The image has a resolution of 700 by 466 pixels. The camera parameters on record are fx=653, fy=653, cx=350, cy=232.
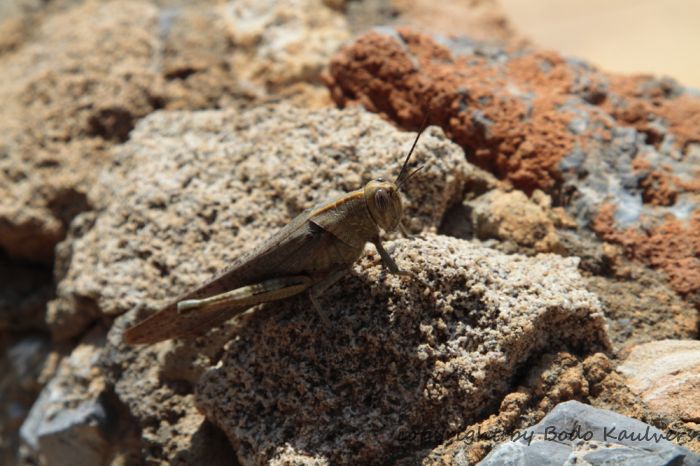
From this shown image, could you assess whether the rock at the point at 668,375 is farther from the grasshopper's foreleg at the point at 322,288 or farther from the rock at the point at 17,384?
the rock at the point at 17,384

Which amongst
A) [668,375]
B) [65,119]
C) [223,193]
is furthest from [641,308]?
[65,119]

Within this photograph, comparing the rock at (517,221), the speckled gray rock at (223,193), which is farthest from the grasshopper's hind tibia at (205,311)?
the rock at (517,221)

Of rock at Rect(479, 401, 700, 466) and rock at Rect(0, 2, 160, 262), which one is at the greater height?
rock at Rect(479, 401, 700, 466)

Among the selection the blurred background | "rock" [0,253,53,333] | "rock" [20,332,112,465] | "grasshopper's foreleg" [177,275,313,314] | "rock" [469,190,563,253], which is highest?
"rock" [469,190,563,253]

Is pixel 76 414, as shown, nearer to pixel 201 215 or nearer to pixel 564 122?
pixel 201 215

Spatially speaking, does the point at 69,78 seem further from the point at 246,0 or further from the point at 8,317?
the point at 8,317

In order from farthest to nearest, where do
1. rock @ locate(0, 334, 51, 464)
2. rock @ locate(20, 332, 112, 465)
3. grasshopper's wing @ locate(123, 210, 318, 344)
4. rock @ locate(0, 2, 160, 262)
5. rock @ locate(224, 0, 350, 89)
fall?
1. rock @ locate(0, 334, 51, 464)
2. rock @ locate(224, 0, 350, 89)
3. rock @ locate(0, 2, 160, 262)
4. rock @ locate(20, 332, 112, 465)
5. grasshopper's wing @ locate(123, 210, 318, 344)

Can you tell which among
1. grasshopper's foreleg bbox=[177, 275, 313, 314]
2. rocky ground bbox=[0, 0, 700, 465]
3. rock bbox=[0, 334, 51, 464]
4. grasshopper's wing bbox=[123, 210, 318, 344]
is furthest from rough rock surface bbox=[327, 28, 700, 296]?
rock bbox=[0, 334, 51, 464]

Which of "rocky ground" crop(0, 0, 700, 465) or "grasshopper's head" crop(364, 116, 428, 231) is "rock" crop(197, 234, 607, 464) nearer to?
"rocky ground" crop(0, 0, 700, 465)
